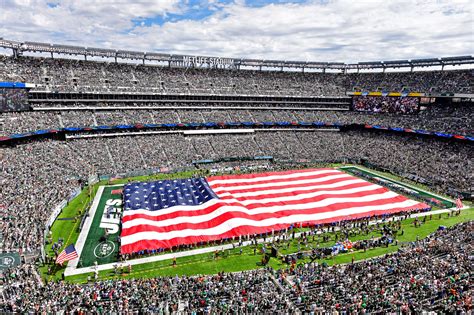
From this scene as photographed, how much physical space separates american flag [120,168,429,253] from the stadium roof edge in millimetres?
36582

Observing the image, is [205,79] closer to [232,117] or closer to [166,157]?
[232,117]

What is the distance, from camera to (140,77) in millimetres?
64062

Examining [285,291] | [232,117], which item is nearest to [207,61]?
[232,117]

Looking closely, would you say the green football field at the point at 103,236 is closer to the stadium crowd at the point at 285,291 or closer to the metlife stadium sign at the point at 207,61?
the stadium crowd at the point at 285,291

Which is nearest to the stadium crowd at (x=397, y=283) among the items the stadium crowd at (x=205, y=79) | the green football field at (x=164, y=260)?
the green football field at (x=164, y=260)

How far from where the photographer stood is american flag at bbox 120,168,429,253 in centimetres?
2897

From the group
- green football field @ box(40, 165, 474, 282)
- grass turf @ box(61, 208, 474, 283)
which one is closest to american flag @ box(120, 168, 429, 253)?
green football field @ box(40, 165, 474, 282)

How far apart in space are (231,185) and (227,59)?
143 feet

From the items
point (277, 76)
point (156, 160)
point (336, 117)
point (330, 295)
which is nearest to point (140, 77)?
point (156, 160)

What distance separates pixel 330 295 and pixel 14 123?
47.3 meters

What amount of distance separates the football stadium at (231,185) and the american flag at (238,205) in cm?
23

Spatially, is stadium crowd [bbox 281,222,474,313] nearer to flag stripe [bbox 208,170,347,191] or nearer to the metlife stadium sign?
flag stripe [bbox 208,170,347,191]

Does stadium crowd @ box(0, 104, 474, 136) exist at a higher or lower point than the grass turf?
higher

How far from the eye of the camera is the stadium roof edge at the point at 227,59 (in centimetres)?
5692
